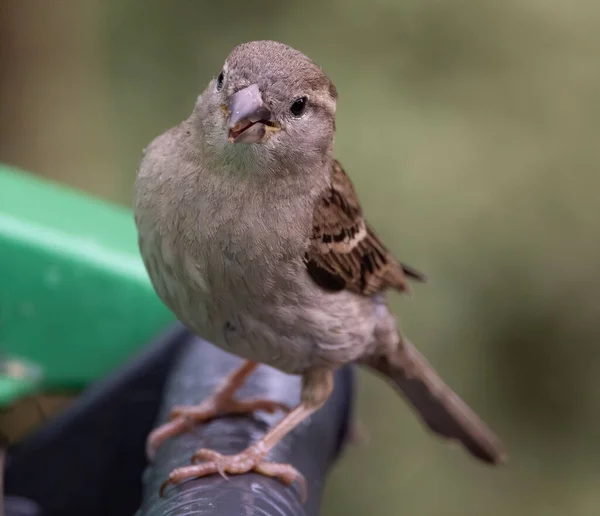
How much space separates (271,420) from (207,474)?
282 mm

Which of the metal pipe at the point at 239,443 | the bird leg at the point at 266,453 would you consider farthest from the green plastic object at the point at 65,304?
the bird leg at the point at 266,453

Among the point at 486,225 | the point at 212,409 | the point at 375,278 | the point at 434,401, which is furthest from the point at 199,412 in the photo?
the point at 486,225

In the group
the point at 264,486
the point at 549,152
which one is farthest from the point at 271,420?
the point at 549,152

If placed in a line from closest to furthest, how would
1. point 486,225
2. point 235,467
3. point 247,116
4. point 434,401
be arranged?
point 247,116, point 235,467, point 434,401, point 486,225

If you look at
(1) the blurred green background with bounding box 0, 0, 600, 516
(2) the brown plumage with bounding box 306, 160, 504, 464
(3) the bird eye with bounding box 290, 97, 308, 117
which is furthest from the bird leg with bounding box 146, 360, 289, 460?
(1) the blurred green background with bounding box 0, 0, 600, 516

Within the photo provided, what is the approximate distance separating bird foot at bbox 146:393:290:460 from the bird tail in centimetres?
25

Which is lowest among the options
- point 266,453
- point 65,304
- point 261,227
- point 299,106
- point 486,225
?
point 486,225

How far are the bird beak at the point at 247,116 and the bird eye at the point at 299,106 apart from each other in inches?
2.4

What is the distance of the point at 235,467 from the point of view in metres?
1.36

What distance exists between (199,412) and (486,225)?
5.73 ft

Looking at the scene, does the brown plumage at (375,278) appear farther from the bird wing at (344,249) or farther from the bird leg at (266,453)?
the bird leg at (266,453)

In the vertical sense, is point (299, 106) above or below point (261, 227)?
above

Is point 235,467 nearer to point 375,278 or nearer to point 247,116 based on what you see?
point 375,278

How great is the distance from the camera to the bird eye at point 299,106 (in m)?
1.19
